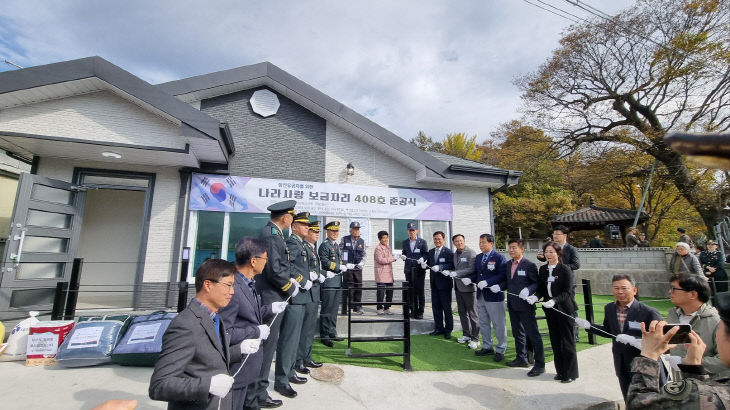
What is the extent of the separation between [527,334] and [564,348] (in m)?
0.51

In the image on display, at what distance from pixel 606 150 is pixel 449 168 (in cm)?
1280

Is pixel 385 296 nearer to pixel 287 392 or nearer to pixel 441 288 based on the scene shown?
pixel 441 288

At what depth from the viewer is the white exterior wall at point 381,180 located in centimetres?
855

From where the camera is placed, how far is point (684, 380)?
5.09 feet

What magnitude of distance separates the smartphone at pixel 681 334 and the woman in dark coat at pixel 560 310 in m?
2.37

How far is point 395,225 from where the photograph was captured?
8820mm

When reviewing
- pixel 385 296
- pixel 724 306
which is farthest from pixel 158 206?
pixel 724 306

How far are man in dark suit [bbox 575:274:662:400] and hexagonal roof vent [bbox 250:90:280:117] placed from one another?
766 centimetres

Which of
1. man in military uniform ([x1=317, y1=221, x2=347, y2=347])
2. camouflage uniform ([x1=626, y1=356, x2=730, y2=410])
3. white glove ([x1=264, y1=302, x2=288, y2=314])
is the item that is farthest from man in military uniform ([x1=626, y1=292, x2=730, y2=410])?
man in military uniform ([x1=317, y1=221, x2=347, y2=347])

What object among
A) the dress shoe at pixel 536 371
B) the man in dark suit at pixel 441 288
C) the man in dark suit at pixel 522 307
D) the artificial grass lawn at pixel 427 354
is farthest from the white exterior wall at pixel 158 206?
the dress shoe at pixel 536 371

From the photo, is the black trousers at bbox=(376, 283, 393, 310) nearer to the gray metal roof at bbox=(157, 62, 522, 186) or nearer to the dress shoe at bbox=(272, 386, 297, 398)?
the gray metal roof at bbox=(157, 62, 522, 186)

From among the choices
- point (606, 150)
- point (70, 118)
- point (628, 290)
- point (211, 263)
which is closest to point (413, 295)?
point (628, 290)

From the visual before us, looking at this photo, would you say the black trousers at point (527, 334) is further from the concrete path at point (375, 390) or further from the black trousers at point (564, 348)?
the concrete path at point (375, 390)

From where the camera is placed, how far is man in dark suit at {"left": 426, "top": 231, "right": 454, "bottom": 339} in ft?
19.9
